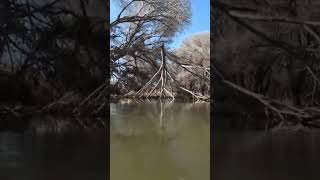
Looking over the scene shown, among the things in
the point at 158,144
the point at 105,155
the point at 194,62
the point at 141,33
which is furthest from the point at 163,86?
the point at 105,155

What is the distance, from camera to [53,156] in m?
2.83

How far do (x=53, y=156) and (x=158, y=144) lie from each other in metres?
1.92

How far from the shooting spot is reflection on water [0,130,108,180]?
9.10ft

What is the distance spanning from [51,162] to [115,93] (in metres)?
4.16

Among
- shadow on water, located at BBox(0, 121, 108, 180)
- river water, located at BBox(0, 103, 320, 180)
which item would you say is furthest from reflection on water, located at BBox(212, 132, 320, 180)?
shadow on water, located at BBox(0, 121, 108, 180)

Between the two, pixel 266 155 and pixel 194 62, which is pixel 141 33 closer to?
pixel 194 62

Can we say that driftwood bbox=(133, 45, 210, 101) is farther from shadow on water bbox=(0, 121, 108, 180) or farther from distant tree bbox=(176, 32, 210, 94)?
shadow on water bbox=(0, 121, 108, 180)

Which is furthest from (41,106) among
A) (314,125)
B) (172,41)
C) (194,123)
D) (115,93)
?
(172,41)

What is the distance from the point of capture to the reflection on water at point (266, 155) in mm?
2826

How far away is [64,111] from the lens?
287 centimetres

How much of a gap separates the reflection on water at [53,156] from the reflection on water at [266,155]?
3.16ft

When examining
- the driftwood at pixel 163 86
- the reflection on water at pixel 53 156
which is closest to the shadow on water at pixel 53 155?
the reflection on water at pixel 53 156

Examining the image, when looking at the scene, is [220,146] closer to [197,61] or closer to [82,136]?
[82,136]

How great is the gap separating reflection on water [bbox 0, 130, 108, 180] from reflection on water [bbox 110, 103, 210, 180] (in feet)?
1.70
